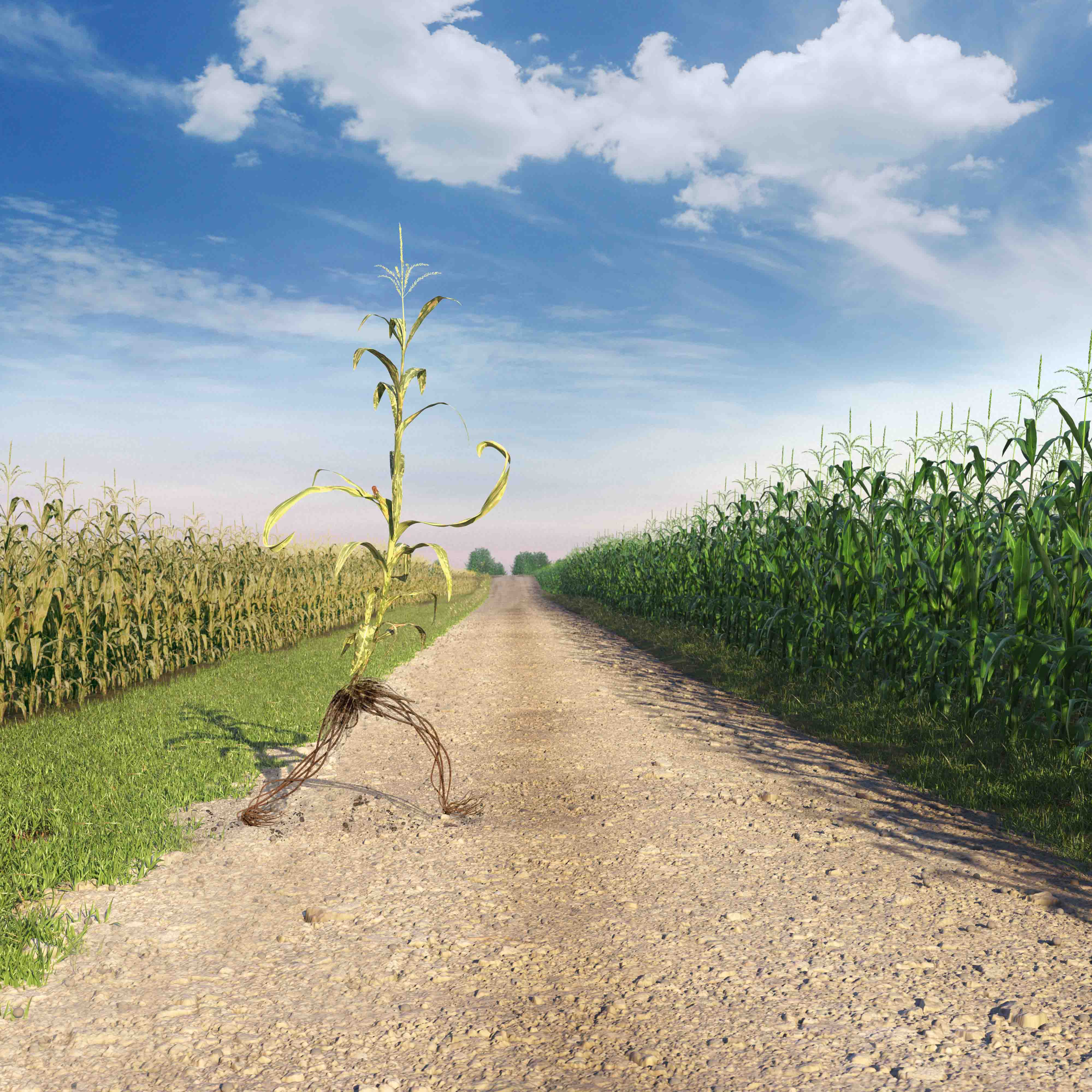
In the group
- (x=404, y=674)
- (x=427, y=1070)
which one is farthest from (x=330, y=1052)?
(x=404, y=674)

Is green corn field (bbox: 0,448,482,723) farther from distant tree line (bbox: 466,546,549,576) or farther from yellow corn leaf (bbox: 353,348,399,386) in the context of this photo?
distant tree line (bbox: 466,546,549,576)

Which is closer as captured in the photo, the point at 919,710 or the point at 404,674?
the point at 919,710

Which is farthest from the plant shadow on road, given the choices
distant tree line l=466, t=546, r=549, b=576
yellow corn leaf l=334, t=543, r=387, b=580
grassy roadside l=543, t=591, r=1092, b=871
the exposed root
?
distant tree line l=466, t=546, r=549, b=576

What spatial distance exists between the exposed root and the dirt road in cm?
13

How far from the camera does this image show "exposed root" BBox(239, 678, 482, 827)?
493 cm

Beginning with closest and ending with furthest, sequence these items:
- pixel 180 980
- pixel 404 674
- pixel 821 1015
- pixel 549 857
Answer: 1. pixel 821 1015
2. pixel 180 980
3. pixel 549 857
4. pixel 404 674

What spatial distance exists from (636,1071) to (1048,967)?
205 centimetres

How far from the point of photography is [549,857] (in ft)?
14.8

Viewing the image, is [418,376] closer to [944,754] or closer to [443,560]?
[443,560]

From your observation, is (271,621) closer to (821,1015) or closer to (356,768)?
(356,768)

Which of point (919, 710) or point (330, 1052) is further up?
point (919, 710)

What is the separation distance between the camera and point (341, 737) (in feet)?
17.0

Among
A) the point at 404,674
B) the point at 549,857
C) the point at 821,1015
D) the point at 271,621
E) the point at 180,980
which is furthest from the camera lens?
the point at 271,621

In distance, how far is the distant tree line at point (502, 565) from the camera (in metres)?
106
